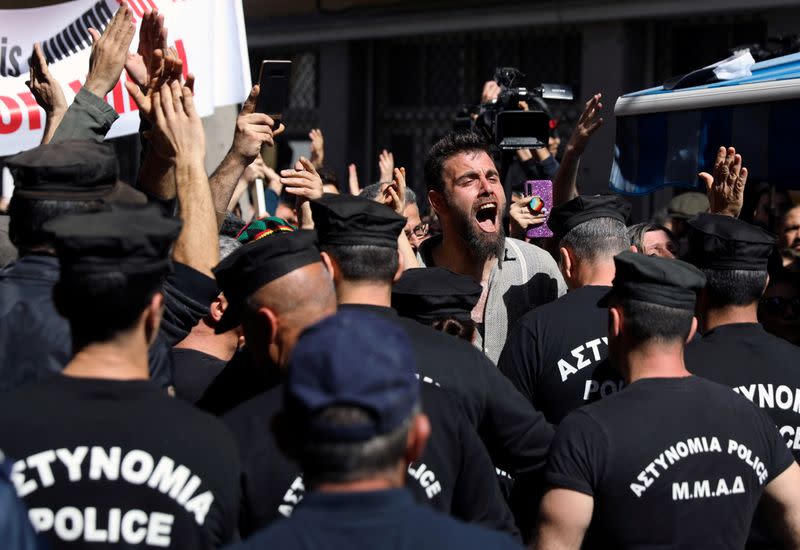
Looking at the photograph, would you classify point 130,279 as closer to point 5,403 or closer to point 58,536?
point 5,403

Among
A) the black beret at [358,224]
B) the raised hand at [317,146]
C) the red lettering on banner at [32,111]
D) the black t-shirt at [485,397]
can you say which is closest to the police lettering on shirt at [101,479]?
the black t-shirt at [485,397]

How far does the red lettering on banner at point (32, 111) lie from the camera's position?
5672 millimetres

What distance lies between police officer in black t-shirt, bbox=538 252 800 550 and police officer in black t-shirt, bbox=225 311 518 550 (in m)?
1.21

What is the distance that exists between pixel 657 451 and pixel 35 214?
173cm

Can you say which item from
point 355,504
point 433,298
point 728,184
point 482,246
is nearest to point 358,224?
point 433,298

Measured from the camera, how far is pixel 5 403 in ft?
7.81

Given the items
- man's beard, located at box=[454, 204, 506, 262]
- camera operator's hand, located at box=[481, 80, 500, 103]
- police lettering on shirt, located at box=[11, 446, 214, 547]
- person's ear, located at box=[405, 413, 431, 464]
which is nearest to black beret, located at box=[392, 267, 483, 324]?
man's beard, located at box=[454, 204, 506, 262]

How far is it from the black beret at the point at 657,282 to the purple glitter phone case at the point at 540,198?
7.40 feet

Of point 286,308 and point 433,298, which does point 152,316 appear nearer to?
point 286,308

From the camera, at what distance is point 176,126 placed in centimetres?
361

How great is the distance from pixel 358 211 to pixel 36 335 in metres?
0.94

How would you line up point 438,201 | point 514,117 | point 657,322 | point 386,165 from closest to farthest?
1. point 657,322
2. point 438,201
3. point 514,117
4. point 386,165

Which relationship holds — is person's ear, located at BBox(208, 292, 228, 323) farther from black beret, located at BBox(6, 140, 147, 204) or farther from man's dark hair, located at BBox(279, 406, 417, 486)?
man's dark hair, located at BBox(279, 406, 417, 486)

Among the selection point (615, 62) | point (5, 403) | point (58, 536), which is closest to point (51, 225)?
point (5, 403)
